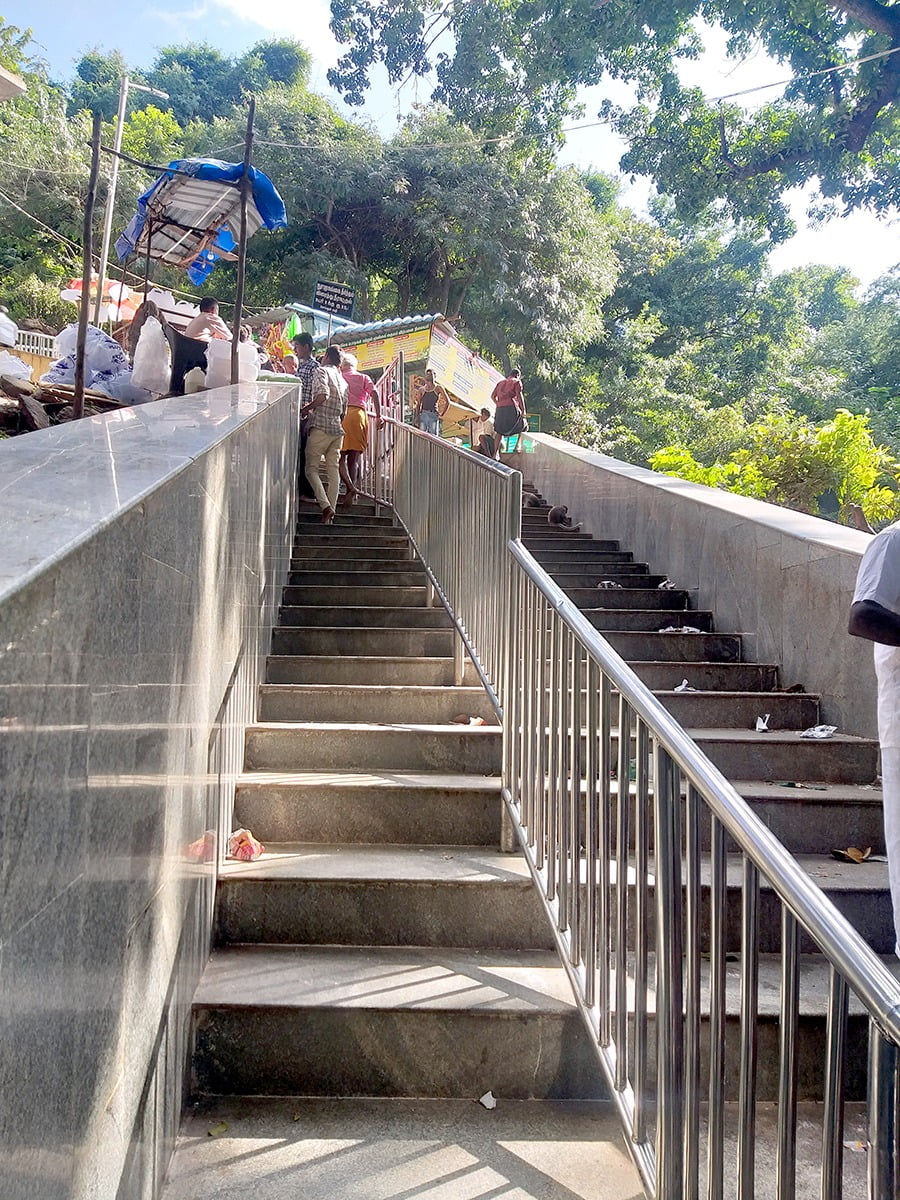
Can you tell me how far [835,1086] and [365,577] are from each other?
5.55 metres

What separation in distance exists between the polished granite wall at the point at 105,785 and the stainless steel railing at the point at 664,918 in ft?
3.28

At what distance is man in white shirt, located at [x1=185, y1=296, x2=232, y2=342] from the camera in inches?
328

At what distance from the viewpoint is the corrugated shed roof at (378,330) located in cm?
1880

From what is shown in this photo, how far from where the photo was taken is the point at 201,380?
24.7 feet

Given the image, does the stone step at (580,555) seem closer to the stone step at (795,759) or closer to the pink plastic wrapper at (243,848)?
the stone step at (795,759)

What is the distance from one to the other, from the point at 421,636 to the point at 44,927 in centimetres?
415

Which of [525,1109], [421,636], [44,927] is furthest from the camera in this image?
[421,636]

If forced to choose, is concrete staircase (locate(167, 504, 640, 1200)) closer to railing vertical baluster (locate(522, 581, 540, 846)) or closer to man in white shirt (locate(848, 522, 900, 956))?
railing vertical baluster (locate(522, 581, 540, 846))

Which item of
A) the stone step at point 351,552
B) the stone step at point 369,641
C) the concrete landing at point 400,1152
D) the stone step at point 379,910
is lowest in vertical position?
the concrete landing at point 400,1152

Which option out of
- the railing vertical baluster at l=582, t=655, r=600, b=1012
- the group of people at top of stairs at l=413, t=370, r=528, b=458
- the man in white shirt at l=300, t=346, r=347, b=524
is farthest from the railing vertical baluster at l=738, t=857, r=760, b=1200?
the group of people at top of stairs at l=413, t=370, r=528, b=458

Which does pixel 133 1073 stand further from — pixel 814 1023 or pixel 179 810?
pixel 814 1023

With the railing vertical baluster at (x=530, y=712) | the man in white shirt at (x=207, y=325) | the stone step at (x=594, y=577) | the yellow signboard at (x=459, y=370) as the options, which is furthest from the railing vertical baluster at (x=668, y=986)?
the yellow signboard at (x=459, y=370)

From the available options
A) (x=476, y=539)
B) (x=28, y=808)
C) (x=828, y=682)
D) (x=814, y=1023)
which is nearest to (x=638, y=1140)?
(x=814, y=1023)

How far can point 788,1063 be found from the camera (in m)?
1.52
